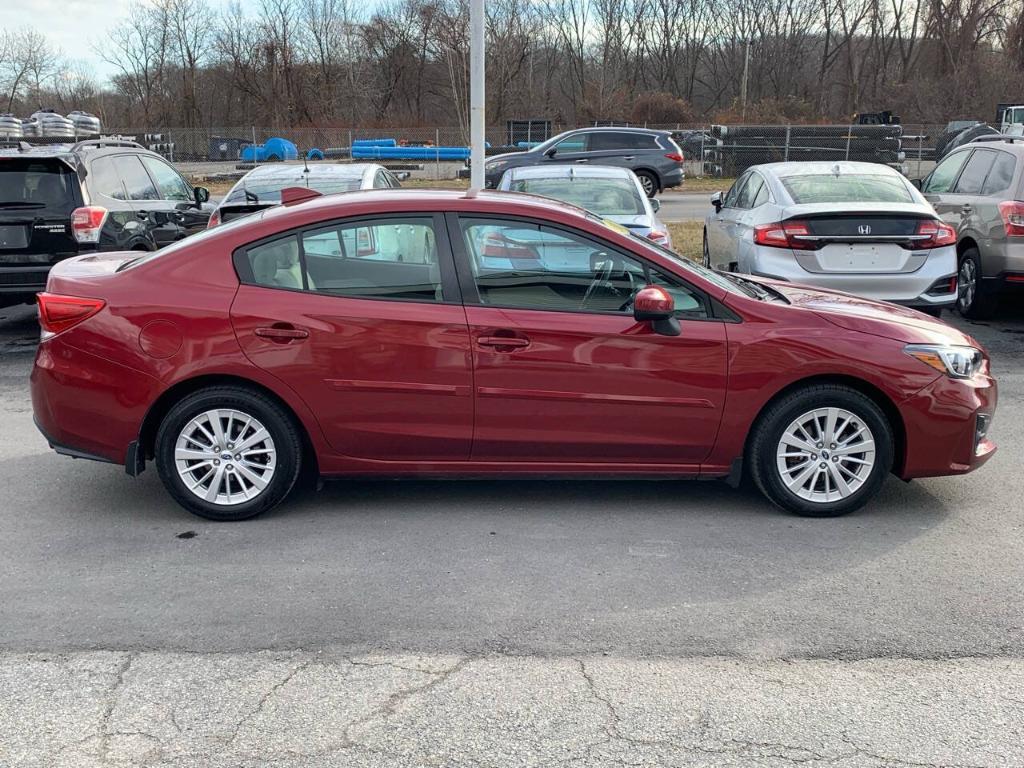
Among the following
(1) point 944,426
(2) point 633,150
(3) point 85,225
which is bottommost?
(1) point 944,426

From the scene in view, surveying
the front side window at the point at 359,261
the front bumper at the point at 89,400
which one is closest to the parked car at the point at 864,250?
the front side window at the point at 359,261

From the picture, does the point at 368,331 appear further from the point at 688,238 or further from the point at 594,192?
the point at 688,238

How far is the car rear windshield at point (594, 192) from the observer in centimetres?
1017

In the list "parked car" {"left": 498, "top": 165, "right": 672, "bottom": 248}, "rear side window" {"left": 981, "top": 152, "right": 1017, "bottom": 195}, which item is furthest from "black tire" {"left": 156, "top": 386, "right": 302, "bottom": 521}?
"rear side window" {"left": 981, "top": 152, "right": 1017, "bottom": 195}

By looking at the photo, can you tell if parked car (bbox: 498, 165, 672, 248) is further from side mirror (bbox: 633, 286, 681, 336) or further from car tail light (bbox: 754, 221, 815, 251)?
side mirror (bbox: 633, 286, 681, 336)

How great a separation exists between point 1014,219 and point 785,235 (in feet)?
8.64

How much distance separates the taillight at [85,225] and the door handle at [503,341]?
563 centimetres

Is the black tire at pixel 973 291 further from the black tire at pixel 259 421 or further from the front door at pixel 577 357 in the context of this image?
the black tire at pixel 259 421

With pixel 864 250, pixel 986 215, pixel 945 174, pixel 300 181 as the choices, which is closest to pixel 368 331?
pixel 864 250

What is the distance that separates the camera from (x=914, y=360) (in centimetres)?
498

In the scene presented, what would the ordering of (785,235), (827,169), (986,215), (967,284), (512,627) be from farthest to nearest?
(967,284), (986,215), (827,169), (785,235), (512,627)

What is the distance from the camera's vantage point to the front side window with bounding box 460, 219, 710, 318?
16.5ft

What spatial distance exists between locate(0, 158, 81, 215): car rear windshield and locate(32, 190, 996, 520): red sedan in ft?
14.8

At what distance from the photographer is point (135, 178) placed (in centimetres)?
1029
